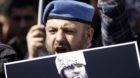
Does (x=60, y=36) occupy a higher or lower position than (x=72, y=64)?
higher

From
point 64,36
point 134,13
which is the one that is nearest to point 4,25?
point 134,13

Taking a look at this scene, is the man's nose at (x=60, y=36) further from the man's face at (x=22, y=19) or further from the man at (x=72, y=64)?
the man's face at (x=22, y=19)

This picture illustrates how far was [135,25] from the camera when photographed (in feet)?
17.0

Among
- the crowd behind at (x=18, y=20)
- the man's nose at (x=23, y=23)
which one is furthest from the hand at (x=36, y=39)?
the man's nose at (x=23, y=23)

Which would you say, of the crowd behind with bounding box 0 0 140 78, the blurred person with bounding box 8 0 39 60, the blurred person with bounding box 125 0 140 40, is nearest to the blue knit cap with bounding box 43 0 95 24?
the blurred person with bounding box 125 0 140 40

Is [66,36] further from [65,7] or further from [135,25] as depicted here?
[135,25]

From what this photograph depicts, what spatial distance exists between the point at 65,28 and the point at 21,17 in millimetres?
2517

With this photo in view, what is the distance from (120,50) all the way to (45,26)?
1.84 ft

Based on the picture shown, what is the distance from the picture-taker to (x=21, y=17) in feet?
19.8

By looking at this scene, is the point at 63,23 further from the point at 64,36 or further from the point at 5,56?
the point at 5,56

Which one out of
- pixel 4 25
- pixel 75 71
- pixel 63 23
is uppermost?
pixel 63 23

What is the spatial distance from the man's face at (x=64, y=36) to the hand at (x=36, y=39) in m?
0.11

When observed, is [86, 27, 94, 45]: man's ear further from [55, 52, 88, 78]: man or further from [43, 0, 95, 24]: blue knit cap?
[55, 52, 88, 78]: man

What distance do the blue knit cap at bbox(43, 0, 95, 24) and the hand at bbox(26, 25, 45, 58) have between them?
74 millimetres
